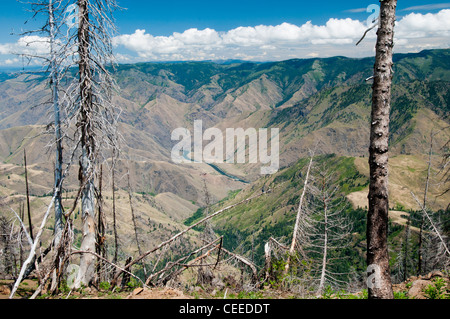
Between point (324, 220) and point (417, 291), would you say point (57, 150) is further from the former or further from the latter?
point (324, 220)

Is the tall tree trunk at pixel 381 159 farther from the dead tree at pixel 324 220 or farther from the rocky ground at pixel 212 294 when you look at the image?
the dead tree at pixel 324 220

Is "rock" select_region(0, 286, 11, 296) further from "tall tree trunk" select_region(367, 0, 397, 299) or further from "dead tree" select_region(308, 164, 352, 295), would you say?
"dead tree" select_region(308, 164, 352, 295)

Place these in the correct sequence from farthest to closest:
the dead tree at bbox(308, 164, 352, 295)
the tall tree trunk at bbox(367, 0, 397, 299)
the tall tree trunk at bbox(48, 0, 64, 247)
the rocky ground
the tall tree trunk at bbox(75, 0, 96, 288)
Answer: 1. the dead tree at bbox(308, 164, 352, 295)
2. the tall tree trunk at bbox(48, 0, 64, 247)
3. the tall tree trunk at bbox(75, 0, 96, 288)
4. the rocky ground
5. the tall tree trunk at bbox(367, 0, 397, 299)

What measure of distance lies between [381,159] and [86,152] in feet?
32.5

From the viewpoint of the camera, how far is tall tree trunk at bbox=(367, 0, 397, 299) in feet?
24.1

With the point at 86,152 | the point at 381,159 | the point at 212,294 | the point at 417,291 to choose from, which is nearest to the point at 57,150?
the point at 86,152

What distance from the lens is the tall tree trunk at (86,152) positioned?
33.3ft

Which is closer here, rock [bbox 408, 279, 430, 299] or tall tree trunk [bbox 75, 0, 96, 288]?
rock [bbox 408, 279, 430, 299]

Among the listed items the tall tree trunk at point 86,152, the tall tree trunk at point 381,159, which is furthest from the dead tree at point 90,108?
the tall tree trunk at point 381,159

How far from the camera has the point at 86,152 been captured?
1072 cm

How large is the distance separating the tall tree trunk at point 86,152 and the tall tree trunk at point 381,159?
9.37 meters

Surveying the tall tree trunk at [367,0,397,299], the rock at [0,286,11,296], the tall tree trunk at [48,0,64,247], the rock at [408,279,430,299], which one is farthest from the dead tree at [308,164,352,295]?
the rock at [0,286,11,296]

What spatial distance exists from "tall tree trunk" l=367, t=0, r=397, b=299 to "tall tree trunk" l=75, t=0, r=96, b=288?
9.37 metres

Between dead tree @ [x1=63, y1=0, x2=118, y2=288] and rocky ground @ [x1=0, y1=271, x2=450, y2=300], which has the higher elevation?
dead tree @ [x1=63, y1=0, x2=118, y2=288]
